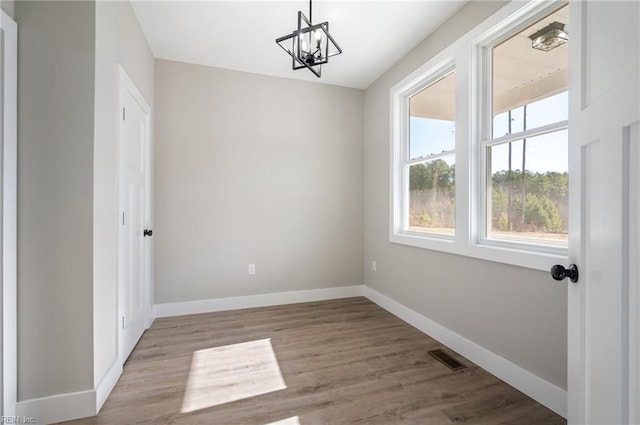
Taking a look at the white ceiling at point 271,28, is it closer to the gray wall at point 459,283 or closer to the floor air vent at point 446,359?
the gray wall at point 459,283

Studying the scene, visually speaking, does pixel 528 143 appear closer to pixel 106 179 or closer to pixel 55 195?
pixel 106 179

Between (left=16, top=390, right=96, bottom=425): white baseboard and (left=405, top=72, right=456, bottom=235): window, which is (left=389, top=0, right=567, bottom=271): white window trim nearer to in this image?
(left=405, top=72, right=456, bottom=235): window

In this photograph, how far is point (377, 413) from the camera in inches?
65.0

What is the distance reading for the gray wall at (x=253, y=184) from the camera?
315 cm

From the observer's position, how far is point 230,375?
2.02 m

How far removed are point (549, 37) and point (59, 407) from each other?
11.9 ft

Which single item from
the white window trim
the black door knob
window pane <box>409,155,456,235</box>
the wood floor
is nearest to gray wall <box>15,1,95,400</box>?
the wood floor

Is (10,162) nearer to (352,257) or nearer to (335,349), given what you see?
(335,349)

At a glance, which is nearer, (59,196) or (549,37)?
(59,196)

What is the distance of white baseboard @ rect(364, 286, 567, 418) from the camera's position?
167cm

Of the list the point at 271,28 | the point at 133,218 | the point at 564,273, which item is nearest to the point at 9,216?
the point at 133,218

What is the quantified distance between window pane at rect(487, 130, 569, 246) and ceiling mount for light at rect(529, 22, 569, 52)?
22.7 inches

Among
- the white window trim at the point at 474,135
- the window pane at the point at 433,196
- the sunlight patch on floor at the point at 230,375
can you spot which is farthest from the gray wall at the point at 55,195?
the window pane at the point at 433,196

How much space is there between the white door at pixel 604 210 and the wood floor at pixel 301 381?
864 mm
